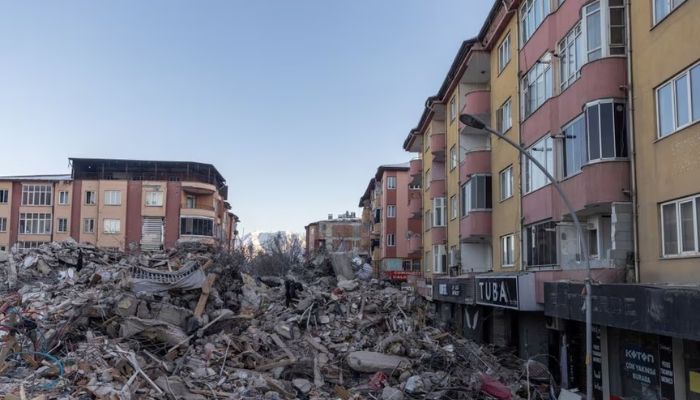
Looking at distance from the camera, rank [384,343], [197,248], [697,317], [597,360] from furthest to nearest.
→ [197,248] < [384,343] < [597,360] < [697,317]

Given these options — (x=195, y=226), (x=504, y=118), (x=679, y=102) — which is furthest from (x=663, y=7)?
(x=195, y=226)

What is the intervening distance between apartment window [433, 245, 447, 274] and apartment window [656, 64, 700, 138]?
2164 cm

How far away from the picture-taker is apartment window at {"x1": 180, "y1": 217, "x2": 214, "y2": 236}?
62.2m

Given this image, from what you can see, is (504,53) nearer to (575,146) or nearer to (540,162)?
(540,162)

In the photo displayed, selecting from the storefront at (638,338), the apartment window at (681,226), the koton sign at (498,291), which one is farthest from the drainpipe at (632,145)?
the koton sign at (498,291)

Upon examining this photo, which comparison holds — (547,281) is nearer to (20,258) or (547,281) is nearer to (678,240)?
(678,240)

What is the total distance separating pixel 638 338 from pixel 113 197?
58.2m

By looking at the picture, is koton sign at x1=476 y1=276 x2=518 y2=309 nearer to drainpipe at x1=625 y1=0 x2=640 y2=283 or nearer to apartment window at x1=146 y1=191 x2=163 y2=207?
drainpipe at x1=625 y1=0 x2=640 y2=283

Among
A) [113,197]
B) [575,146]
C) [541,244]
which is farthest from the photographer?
[113,197]

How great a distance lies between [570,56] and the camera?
17.0 m

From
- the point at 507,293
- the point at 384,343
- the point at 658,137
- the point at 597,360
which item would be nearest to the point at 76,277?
the point at 384,343

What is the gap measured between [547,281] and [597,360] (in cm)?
260

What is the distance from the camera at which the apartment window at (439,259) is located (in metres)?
34.0

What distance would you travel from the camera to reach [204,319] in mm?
20703
